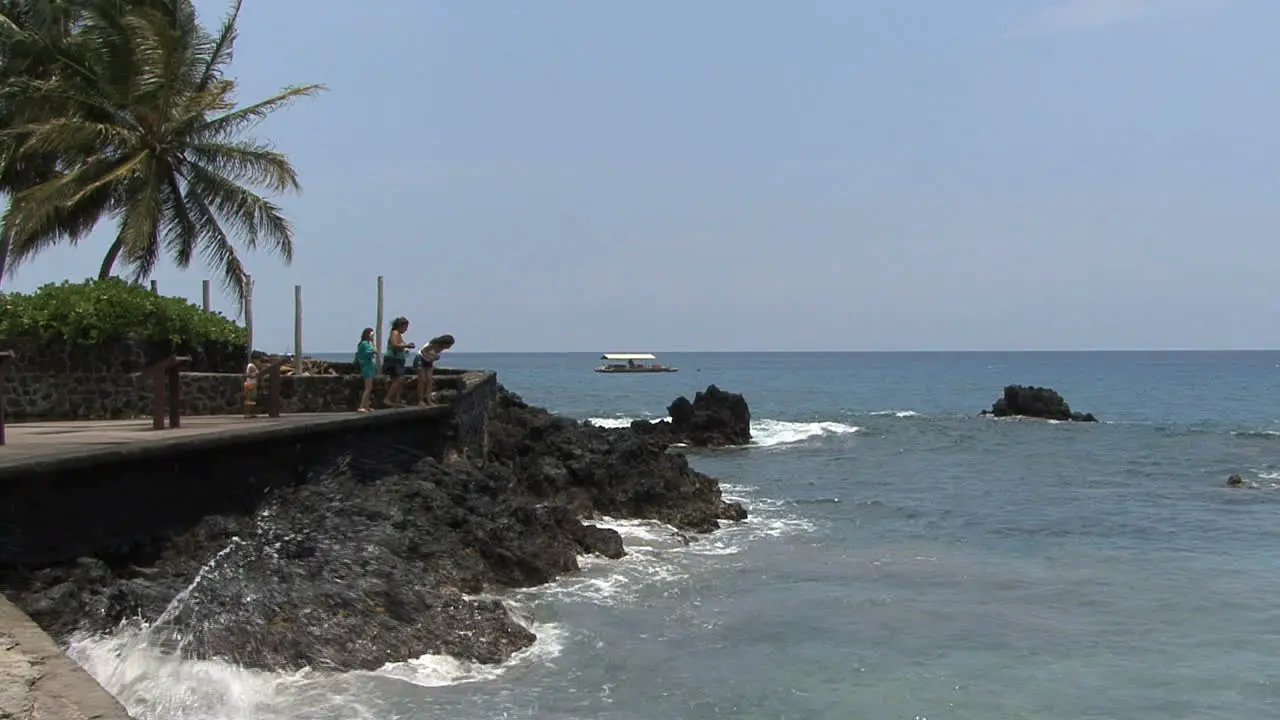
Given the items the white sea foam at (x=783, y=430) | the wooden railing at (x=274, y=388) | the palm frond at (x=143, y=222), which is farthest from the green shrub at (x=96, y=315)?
the white sea foam at (x=783, y=430)

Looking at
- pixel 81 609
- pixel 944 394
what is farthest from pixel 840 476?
pixel 944 394

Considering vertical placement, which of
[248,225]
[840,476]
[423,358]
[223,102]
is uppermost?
[223,102]

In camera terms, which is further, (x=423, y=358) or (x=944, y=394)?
(x=944, y=394)

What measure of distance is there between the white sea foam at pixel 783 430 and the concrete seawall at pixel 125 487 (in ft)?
80.3

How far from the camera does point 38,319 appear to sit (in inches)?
667

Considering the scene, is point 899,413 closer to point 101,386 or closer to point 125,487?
point 101,386

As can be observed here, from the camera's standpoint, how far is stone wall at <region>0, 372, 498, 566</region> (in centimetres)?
977

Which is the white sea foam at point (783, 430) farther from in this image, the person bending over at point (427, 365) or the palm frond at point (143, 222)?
the person bending over at point (427, 365)

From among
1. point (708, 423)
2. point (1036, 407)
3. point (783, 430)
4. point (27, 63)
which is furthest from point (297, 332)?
point (1036, 407)

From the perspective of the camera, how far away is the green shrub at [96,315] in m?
17.0

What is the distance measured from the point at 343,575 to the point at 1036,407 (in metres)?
47.0

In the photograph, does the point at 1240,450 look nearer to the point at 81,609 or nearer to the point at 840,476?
the point at 840,476

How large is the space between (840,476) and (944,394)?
62380mm

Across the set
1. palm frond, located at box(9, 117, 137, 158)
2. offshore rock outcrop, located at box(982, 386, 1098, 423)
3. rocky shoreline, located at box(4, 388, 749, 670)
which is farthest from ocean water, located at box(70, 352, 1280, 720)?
offshore rock outcrop, located at box(982, 386, 1098, 423)
